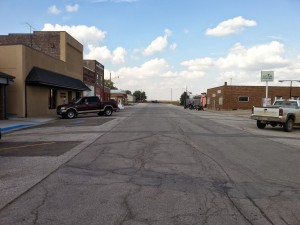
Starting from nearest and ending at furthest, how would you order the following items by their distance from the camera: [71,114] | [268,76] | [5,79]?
[5,79] < [71,114] < [268,76]

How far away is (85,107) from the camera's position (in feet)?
120

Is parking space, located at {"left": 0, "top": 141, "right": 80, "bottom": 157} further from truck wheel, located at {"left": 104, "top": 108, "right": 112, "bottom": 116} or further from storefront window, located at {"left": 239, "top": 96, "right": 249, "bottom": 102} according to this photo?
storefront window, located at {"left": 239, "top": 96, "right": 249, "bottom": 102}

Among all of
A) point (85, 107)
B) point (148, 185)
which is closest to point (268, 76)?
point (85, 107)

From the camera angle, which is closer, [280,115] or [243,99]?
[280,115]

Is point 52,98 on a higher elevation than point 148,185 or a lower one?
higher

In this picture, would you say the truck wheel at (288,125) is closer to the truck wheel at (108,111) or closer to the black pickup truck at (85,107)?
the black pickup truck at (85,107)

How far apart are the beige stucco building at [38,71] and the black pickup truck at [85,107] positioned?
2.37 metres

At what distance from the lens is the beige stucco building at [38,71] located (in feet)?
101

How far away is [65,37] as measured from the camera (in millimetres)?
45750

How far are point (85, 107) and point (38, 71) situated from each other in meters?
5.68

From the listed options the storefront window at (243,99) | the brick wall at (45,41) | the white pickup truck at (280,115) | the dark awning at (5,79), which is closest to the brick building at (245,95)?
the storefront window at (243,99)

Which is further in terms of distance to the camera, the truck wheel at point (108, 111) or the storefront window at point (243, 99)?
the storefront window at point (243, 99)

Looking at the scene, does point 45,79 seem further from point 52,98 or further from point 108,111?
point 108,111

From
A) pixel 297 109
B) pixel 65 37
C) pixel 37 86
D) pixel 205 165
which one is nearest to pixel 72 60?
pixel 65 37
